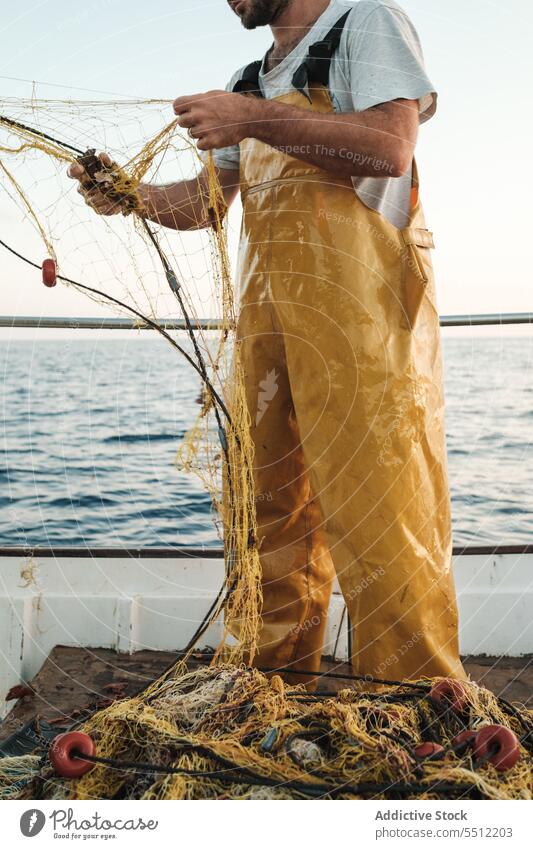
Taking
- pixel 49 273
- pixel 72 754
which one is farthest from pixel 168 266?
pixel 72 754

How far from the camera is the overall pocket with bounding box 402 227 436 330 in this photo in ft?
5.64

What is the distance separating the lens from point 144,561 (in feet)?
8.27

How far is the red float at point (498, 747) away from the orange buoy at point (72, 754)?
0.66 meters

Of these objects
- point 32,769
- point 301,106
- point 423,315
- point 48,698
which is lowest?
point 48,698

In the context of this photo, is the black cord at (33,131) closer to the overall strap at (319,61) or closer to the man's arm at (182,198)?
the man's arm at (182,198)

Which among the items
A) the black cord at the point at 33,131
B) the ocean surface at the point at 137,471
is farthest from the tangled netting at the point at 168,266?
the ocean surface at the point at 137,471

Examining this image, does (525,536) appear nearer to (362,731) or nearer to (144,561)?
(144,561)

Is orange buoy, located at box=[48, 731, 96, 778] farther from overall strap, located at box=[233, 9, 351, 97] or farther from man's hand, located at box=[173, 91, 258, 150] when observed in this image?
overall strap, located at box=[233, 9, 351, 97]

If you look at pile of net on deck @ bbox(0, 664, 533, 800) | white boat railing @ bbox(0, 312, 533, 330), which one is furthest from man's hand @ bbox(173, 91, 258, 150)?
pile of net on deck @ bbox(0, 664, 533, 800)

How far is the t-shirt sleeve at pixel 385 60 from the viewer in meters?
1.62

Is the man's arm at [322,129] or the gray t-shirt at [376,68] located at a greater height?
the gray t-shirt at [376,68]

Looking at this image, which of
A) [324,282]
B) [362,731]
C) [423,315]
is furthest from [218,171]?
[362,731]

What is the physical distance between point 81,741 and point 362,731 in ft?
1.59
